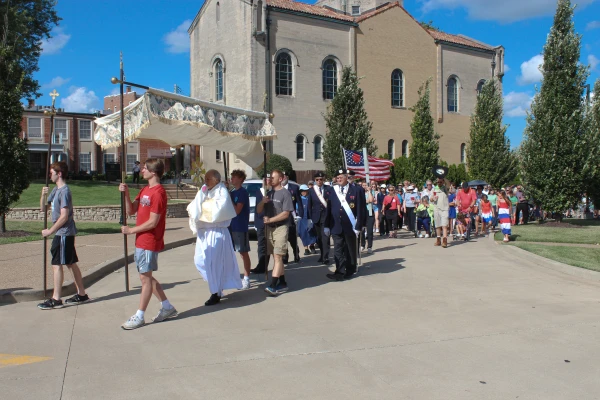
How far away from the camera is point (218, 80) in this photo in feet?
121

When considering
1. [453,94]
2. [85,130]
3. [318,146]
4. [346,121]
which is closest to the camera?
[346,121]

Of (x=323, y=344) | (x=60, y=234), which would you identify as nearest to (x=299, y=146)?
(x=60, y=234)

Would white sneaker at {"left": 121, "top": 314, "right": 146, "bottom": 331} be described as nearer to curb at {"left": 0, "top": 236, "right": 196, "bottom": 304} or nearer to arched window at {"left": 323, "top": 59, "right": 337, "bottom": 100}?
curb at {"left": 0, "top": 236, "right": 196, "bottom": 304}

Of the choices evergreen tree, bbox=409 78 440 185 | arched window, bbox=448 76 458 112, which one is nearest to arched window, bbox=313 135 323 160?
evergreen tree, bbox=409 78 440 185

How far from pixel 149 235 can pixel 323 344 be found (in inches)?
94.3

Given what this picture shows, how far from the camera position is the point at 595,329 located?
616 centimetres

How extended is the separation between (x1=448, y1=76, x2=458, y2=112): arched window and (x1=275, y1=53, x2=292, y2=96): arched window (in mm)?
15292

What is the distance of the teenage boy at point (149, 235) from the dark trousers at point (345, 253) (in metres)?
3.57

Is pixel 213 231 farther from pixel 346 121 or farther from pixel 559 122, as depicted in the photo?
pixel 346 121

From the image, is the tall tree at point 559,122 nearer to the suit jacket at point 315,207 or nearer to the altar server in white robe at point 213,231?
the suit jacket at point 315,207

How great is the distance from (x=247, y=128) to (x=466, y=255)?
6321 millimetres

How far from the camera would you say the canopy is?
311 inches

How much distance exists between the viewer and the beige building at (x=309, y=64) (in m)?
34.4

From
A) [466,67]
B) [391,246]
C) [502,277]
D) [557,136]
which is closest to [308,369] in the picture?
[502,277]
